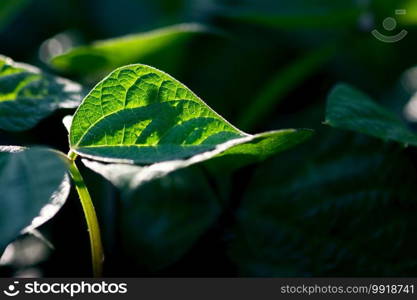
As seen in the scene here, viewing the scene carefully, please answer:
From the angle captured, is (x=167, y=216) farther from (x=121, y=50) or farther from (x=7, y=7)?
(x=7, y=7)

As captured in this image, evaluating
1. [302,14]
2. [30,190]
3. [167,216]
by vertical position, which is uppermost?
[302,14]

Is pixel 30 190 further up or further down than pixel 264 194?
further up

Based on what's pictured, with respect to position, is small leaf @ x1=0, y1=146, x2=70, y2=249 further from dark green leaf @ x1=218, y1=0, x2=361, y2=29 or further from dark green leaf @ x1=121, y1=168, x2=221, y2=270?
dark green leaf @ x1=218, y1=0, x2=361, y2=29

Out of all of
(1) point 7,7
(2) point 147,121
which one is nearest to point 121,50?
(1) point 7,7

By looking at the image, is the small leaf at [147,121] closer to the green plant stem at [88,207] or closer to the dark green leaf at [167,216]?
the green plant stem at [88,207]

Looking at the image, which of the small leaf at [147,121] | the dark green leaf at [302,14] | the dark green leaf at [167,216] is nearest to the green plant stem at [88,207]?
the small leaf at [147,121]

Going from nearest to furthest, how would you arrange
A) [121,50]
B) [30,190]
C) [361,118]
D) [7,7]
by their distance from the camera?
[30,190] < [361,118] < [121,50] < [7,7]

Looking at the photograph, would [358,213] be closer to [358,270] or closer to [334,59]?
[358,270]

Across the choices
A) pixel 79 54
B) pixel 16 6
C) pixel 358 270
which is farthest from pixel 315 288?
pixel 16 6

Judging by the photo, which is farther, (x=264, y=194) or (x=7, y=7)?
(x=7, y=7)
